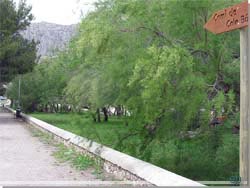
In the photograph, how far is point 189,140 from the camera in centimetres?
1030

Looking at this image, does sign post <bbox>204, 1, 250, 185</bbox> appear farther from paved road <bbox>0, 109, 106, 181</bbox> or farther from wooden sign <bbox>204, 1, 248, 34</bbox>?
paved road <bbox>0, 109, 106, 181</bbox>

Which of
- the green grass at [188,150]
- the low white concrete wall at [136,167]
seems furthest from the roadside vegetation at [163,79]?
the low white concrete wall at [136,167]

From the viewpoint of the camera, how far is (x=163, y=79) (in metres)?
8.04

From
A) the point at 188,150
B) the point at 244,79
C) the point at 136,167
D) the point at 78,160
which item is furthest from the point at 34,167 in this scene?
the point at 244,79

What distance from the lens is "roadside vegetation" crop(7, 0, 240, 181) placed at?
8406 mm

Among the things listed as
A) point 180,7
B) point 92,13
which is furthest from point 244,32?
point 92,13

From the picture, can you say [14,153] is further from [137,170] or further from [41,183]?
[137,170]

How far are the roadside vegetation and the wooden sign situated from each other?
1.85m

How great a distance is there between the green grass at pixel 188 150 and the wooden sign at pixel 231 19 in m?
3.68

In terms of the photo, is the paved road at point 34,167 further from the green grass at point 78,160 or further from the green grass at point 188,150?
the green grass at point 188,150

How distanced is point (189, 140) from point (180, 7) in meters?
2.96

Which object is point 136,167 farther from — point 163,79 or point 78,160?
point 78,160

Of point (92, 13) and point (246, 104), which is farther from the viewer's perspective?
point (92, 13)

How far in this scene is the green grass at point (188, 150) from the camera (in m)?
9.85
